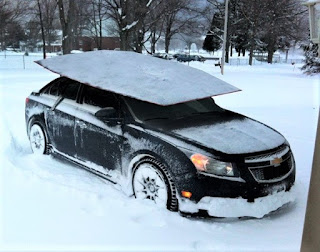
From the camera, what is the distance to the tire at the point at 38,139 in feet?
18.1

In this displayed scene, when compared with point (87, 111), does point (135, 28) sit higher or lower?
higher

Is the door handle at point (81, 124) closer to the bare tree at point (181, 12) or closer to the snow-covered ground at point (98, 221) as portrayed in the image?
the snow-covered ground at point (98, 221)

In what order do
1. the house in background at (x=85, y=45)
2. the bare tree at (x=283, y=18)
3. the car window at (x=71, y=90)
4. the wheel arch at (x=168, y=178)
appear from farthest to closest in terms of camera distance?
the house in background at (x=85, y=45), the bare tree at (x=283, y=18), the car window at (x=71, y=90), the wheel arch at (x=168, y=178)

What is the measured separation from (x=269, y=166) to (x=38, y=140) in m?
3.50

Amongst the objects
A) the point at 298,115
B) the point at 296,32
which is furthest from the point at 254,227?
the point at 296,32

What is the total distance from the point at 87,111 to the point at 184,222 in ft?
6.52

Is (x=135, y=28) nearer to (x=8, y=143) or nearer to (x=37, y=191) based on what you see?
(x=8, y=143)

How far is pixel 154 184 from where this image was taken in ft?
12.9

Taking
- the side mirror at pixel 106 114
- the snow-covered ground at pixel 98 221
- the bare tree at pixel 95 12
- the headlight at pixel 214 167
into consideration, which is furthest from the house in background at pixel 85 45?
the headlight at pixel 214 167

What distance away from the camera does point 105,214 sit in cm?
383

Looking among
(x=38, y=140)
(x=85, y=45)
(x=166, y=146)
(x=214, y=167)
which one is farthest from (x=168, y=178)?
(x=85, y=45)

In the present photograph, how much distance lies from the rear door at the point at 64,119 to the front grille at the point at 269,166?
243cm

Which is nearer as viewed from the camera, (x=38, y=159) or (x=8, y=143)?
(x=38, y=159)

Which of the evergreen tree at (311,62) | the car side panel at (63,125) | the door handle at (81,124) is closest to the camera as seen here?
the door handle at (81,124)
